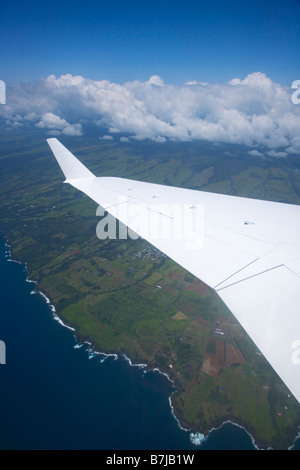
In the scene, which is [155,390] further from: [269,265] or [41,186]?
[41,186]

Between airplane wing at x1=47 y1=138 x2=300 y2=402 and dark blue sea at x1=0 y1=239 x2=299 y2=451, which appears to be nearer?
airplane wing at x1=47 y1=138 x2=300 y2=402

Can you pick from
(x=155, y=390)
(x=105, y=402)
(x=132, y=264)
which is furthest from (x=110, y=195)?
(x=132, y=264)
